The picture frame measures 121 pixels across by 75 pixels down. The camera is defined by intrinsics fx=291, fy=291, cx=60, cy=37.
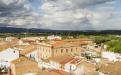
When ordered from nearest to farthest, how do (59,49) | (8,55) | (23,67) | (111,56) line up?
(23,67), (8,55), (111,56), (59,49)

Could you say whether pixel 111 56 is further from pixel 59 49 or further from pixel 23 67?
pixel 23 67

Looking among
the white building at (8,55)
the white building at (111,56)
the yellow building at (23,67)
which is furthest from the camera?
the white building at (111,56)

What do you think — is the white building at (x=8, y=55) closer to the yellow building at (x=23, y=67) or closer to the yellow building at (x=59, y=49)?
the yellow building at (x=23, y=67)

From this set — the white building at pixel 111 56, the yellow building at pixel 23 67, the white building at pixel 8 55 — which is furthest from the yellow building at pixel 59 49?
the yellow building at pixel 23 67

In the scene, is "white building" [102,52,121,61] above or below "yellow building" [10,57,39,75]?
below

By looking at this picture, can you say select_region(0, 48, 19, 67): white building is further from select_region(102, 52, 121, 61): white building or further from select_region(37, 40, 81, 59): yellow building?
select_region(102, 52, 121, 61): white building

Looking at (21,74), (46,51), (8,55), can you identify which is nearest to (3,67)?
(8,55)

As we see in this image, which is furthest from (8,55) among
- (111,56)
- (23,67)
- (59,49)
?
(111,56)

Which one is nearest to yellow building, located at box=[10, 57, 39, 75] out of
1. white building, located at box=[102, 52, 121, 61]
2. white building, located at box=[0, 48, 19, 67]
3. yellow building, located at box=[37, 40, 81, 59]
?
white building, located at box=[0, 48, 19, 67]

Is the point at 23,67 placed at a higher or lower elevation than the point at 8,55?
lower

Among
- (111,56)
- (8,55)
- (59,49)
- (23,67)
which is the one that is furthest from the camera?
(59,49)

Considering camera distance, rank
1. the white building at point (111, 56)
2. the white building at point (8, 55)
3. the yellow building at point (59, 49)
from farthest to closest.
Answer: the yellow building at point (59, 49)
the white building at point (111, 56)
the white building at point (8, 55)
